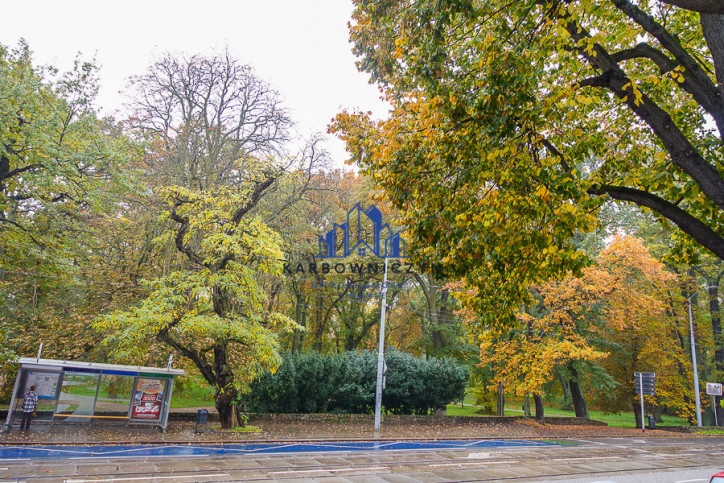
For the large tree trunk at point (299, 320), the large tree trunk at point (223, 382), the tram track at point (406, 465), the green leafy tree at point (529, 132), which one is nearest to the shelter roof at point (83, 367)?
the large tree trunk at point (223, 382)

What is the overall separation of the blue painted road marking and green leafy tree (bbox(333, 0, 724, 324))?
30.9ft

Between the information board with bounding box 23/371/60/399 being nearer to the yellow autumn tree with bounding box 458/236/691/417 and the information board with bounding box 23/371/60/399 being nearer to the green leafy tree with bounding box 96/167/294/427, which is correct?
the green leafy tree with bounding box 96/167/294/427

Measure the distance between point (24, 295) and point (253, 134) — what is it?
1138 centimetres

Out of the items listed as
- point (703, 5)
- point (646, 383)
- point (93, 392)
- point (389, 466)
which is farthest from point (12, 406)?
point (646, 383)

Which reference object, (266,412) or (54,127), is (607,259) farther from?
(54,127)

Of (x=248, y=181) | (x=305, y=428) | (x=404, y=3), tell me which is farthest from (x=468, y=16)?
(x=305, y=428)

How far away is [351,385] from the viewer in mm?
22469

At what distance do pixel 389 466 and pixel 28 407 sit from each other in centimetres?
1215

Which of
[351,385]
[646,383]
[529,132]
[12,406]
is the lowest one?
[12,406]

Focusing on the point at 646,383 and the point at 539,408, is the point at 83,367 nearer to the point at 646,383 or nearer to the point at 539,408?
the point at 539,408

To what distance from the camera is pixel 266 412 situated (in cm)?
2052

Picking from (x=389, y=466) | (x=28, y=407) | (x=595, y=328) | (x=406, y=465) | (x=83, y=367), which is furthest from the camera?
(x=595, y=328)

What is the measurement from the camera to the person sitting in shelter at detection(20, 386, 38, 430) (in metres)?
14.6
